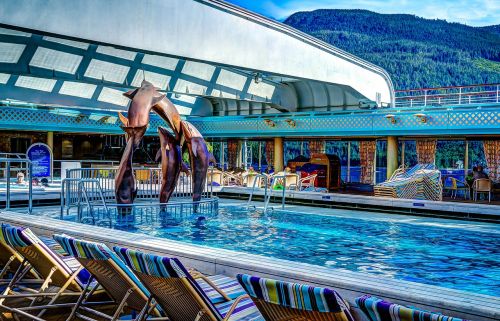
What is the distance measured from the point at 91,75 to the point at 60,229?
12366 mm

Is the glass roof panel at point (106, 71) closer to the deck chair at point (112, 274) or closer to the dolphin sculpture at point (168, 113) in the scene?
the dolphin sculpture at point (168, 113)

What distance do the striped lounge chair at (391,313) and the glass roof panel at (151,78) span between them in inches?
678

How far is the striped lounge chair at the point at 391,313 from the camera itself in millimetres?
2352

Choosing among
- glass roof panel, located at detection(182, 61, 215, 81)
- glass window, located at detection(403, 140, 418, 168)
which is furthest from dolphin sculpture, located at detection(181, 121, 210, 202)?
glass window, located at detection(403, 140, 418, 168)

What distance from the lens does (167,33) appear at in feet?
44.5

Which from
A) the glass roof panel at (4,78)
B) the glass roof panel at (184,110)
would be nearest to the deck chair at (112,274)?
the glass roof panel at (4,78)

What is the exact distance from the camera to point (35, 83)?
71.3 feet

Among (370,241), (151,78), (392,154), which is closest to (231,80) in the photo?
(151,78)

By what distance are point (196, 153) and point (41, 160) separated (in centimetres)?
983

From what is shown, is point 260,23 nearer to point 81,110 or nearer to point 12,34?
point 12,34

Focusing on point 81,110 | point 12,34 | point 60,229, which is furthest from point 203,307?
point 81,110

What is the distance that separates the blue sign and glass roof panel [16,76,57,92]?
13.4 feet

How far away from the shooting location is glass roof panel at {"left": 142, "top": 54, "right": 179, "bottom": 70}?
720 inches

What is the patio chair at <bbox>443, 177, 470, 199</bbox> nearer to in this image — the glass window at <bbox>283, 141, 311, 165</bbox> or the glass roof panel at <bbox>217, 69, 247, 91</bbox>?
the glass roof panel at <bbox>217, 69, 247, 91</bbox>
